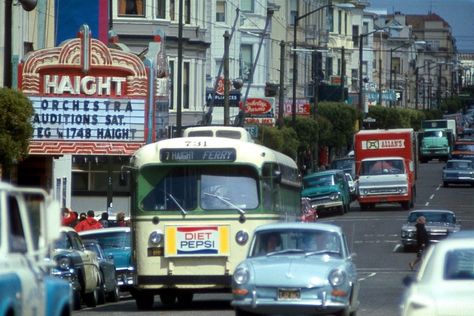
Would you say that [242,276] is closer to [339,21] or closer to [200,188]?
[200,188]

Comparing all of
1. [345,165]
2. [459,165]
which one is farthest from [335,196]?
[459,165]

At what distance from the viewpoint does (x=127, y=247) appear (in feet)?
108

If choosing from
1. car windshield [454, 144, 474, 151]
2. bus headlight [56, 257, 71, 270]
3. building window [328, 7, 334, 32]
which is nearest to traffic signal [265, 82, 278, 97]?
car windshield [454, 144, 474, 151]

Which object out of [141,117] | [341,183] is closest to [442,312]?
[141,117]

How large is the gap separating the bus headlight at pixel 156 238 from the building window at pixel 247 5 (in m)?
55.9

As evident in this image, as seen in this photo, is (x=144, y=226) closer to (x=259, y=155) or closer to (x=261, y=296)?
(x=259, y=155)

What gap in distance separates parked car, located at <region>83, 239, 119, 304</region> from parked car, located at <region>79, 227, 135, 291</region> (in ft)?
5.39

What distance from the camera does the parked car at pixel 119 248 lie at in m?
32.7

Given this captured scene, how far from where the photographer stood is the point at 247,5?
81250 mm

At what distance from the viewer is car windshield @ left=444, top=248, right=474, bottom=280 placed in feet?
47.9

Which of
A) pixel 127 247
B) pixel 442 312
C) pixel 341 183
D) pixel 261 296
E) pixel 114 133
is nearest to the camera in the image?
pixel 442 312

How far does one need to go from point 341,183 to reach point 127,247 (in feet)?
96.8

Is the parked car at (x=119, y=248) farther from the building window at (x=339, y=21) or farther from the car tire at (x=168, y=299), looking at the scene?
the building window at (x=339, y=21)

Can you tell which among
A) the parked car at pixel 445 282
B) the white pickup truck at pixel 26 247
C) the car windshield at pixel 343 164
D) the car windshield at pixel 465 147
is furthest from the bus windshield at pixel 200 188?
the car windshield at pixel 465 147
